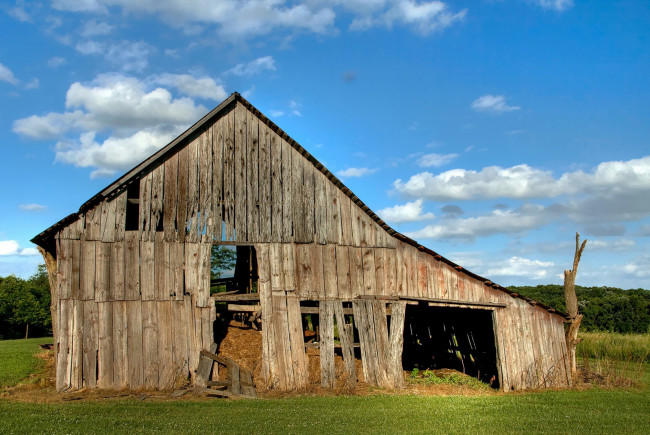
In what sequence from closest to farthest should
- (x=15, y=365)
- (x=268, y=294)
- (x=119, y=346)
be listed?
(x=119, y=346), (x=268, y=294), (x=15, y=365)

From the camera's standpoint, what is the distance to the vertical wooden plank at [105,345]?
14.4m

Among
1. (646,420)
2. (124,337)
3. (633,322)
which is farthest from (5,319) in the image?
(633,322)

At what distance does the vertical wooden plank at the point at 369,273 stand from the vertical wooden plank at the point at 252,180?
363 cm

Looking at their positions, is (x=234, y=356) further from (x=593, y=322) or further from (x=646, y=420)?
(x=593, y=322)

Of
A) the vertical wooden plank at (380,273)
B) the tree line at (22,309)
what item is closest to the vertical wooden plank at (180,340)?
the vertical wooden plank at (380,273)

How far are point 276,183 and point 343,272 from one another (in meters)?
3.52

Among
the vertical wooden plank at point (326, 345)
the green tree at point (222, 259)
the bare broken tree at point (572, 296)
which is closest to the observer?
the vertical wooden plank at point (326, 345)

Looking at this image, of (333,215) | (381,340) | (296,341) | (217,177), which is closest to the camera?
(296,341)

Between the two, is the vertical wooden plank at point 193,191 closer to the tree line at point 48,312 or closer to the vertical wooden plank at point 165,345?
the vertical wooden plank at point 165,345

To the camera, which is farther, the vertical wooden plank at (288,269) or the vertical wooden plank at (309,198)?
the vertical wooden plank at (309,198)

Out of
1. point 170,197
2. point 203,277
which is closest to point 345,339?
point 203,277

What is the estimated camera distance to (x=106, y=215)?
49.4 feet

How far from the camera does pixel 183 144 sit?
15.9 m

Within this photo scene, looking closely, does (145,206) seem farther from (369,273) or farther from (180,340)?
(369,273)
